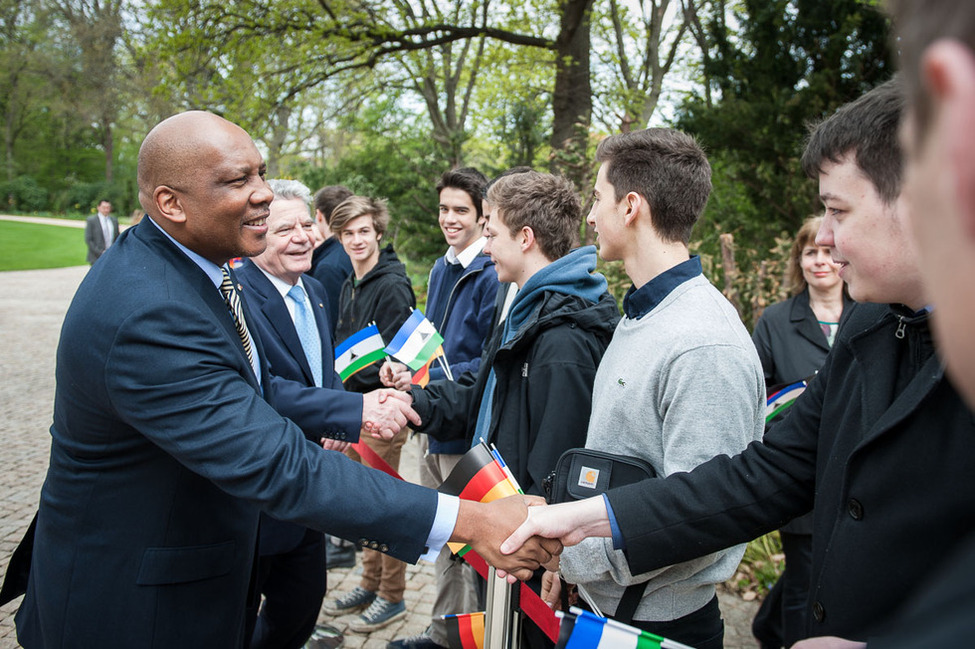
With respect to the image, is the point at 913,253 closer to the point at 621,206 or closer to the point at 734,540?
the point at 734,540

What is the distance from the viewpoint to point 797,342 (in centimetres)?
406

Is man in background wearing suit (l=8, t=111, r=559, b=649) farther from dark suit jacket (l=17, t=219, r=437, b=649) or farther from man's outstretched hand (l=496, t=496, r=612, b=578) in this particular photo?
man's outstretched hand (l=496, t=496, r=612, b=578)

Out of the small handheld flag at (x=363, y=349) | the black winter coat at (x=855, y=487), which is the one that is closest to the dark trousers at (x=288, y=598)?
the small handheld flag at (x=363, y=349)

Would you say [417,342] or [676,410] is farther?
[417,342]

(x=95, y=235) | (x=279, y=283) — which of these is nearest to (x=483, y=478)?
(x=279, y=283)

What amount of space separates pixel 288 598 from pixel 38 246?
31.1 m

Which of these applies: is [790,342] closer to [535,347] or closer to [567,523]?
[535,347]

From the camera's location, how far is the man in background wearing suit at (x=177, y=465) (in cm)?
189

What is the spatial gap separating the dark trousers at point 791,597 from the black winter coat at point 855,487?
74.2 inches

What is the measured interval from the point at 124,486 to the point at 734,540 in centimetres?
174

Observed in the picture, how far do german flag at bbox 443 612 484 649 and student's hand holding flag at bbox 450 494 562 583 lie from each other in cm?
57

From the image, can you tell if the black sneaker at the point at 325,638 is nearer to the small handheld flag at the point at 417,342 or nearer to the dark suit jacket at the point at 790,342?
the small handheld flag at the point at 417,342

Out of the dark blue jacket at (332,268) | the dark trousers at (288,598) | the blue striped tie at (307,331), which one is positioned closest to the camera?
the dark trousers at (288,598)

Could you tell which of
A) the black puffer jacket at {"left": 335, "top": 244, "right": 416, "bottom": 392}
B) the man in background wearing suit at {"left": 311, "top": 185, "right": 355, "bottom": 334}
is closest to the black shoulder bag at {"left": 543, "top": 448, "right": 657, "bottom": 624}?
the black puffer jacket at {"left": 335, "top": 244, "right": 416, "bottom": 392}
